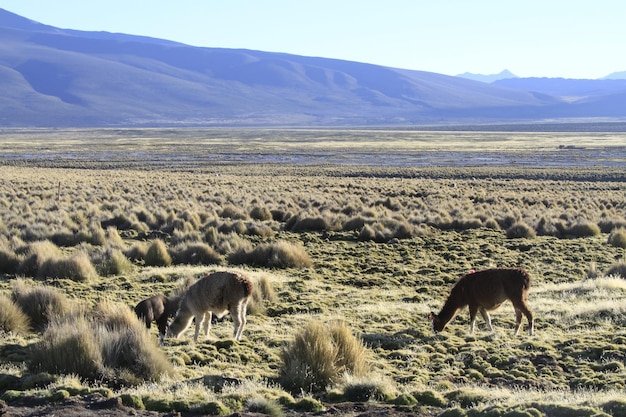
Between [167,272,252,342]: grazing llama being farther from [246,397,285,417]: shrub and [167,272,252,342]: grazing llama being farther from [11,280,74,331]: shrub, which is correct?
[246,397,285,417]: shrub

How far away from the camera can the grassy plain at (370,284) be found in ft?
24.0

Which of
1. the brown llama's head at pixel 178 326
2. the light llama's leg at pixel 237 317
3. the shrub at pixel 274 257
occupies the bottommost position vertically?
the shrub at pixel 274 257

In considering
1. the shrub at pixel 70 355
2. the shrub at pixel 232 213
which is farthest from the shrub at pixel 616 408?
the shrub at pixel 232 213

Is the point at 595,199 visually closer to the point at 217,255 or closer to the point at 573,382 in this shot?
the point at 217,255

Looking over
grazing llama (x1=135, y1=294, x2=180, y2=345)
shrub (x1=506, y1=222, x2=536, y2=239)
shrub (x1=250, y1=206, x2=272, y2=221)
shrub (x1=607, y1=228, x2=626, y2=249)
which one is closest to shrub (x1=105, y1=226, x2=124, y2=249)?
shrub (x1=250, y1=206, x2=272, y2=221)

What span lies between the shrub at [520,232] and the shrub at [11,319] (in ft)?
57.6

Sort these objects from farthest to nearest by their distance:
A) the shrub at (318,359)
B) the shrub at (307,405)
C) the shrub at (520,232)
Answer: the shrub at (520,232) < the shrub at (318,359) < the shrub at (307,405)

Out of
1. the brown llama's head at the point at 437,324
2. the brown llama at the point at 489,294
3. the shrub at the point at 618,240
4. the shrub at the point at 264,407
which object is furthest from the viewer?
the shrub at the point at 618,240

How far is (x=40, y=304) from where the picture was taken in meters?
10.5

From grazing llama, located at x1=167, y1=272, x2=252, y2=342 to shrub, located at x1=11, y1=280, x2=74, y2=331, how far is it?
1725mm

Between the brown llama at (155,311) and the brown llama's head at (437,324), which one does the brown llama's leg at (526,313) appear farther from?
the brown llama at (155,311)

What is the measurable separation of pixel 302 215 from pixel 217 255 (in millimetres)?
7724

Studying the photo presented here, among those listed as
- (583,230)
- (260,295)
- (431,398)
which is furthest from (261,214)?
(431,398)

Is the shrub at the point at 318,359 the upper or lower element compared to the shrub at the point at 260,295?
upper
